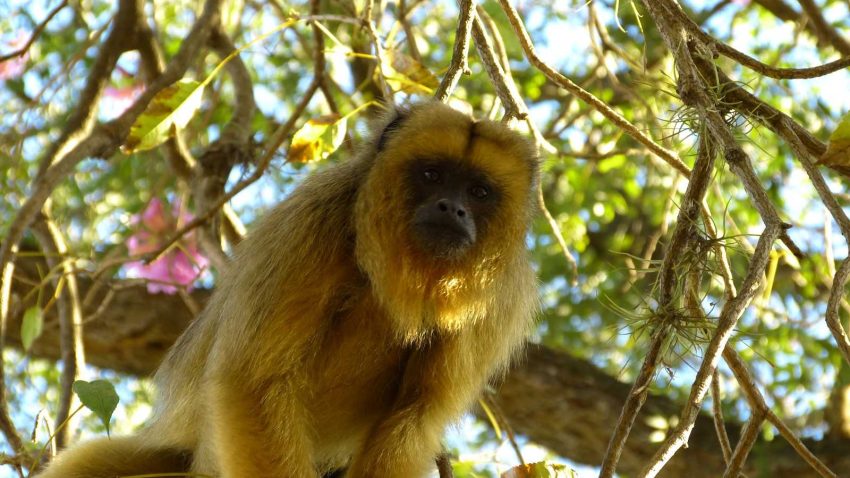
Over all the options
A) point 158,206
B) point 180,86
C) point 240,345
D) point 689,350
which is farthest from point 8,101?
point 689,350

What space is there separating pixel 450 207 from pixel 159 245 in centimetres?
248

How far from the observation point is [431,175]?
339 centimetres

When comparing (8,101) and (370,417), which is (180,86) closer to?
(370,417)

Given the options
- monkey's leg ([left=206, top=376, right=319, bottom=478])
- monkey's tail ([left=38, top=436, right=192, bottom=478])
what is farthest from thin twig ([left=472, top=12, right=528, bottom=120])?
monkey's tail ([left=38, top=436, right=192, bottom=478])

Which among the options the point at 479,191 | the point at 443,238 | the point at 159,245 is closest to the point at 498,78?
the point at 479,191

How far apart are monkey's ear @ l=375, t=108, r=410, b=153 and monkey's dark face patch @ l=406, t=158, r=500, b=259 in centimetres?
19

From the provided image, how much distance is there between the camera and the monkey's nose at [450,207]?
3238 millimetres

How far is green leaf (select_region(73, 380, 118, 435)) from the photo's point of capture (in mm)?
2885

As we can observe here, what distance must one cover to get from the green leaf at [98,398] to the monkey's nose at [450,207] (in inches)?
47.7

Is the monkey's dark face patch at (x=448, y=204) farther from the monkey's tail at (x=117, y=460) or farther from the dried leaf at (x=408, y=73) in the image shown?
the monkey's tail at (x=117, y=460)

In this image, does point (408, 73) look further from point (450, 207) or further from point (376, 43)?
point (450, 207)

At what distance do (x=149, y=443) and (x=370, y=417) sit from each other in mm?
1017

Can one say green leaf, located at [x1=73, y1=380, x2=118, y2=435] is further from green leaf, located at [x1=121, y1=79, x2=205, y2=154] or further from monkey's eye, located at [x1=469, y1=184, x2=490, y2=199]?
monkey's eye, located at [x1=469, y1=184, x2=490, y2=199]

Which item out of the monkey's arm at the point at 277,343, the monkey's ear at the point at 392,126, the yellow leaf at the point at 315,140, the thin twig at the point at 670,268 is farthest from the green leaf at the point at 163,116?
the thin twig at the point at 670,268
